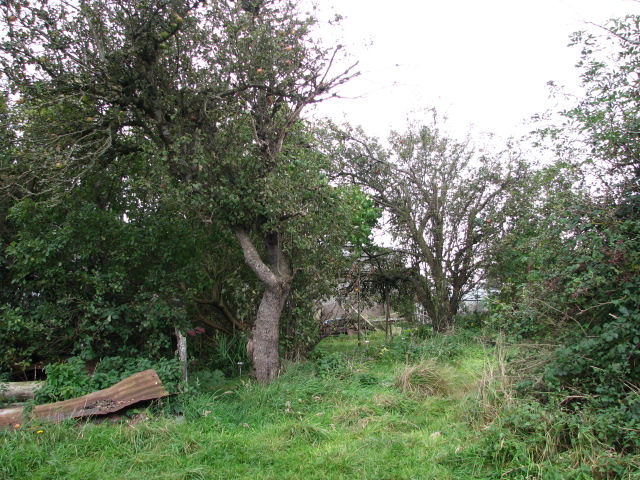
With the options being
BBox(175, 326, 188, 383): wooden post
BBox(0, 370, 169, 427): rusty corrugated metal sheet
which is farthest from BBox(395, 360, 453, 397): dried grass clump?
BBox(0, 370, 169, 427): rusty corrugated metal sheet

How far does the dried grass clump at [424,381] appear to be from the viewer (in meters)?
5.91

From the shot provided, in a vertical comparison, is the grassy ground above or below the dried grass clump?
below

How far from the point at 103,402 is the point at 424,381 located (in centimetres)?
364

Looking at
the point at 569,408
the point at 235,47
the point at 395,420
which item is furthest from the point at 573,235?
the point at 235,47

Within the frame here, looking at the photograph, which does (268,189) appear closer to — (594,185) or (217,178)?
(217,178)

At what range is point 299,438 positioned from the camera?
15.3 feet

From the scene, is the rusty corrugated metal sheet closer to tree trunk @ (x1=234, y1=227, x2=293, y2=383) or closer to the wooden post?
the wooden post

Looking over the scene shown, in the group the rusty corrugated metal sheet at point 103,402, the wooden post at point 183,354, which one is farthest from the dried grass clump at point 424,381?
the rusty corrugated metal sheet at point 103,402

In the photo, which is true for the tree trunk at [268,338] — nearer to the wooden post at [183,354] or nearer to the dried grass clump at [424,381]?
the wooden post at [183,354]

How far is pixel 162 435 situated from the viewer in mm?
4633

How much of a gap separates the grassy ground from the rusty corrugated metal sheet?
21cm

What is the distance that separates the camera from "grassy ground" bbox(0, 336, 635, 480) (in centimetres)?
394

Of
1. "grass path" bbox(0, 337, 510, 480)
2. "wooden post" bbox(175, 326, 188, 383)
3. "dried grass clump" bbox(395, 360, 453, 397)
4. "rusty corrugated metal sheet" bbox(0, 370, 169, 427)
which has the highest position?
"wooden post" bbox(175, 326, 188, 383)

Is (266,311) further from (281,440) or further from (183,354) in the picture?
(281,440)
